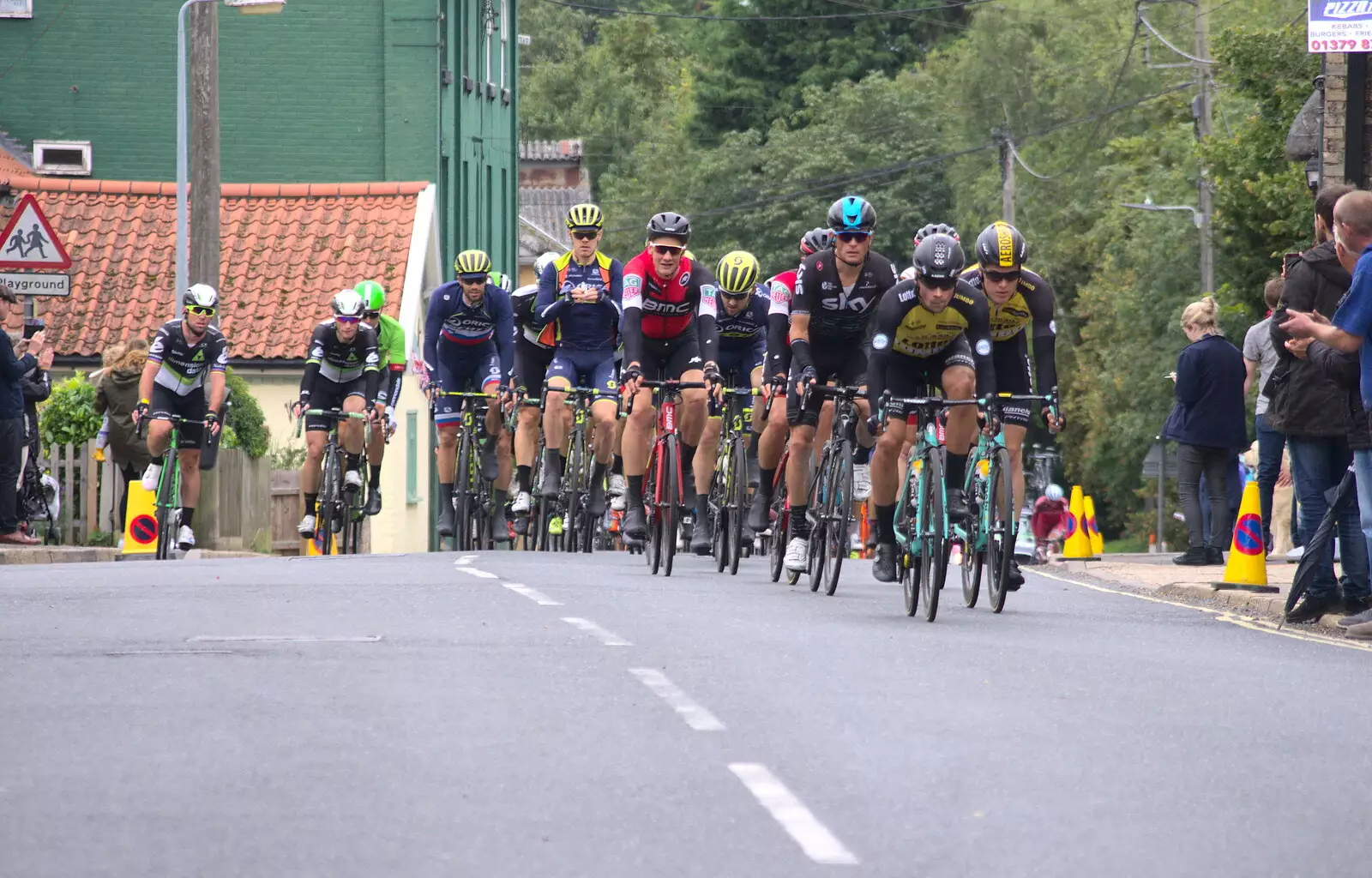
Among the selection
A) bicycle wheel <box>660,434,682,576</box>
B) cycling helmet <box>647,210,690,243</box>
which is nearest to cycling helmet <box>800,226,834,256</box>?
cycling helmet <box>647,210,690,243</box>

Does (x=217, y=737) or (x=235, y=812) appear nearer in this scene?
(x=235, y=812)

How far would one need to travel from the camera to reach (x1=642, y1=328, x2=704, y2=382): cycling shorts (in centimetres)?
1648

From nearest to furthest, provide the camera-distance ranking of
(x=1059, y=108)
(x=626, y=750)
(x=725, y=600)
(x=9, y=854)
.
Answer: (x=9, y=854), (x=626, y=750), (x=725, y=600), (x=1059, y=108)

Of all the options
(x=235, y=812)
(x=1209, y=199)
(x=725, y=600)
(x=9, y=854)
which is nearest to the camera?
(x=9, y=854)

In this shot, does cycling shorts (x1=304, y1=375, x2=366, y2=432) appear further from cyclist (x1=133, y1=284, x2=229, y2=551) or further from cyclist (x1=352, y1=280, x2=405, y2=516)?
cyclist (x1=133, y1=284, x2=229, y2=551)

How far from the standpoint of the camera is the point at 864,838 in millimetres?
6488

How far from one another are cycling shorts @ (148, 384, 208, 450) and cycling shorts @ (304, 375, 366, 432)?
958 mm

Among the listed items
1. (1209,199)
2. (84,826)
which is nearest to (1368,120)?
(84,826)

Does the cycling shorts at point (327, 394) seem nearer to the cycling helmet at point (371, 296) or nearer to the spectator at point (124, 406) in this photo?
the cycling helmet at point (371, 296)

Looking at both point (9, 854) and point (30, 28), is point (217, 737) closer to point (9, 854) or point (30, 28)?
point (9, 854)

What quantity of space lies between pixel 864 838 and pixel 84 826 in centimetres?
205

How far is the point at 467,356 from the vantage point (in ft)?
67.8

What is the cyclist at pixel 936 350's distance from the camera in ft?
40.9

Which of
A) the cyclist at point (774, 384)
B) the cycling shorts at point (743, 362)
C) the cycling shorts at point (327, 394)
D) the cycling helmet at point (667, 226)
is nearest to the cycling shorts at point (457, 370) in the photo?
the cycling shorts at point (327, 394)
